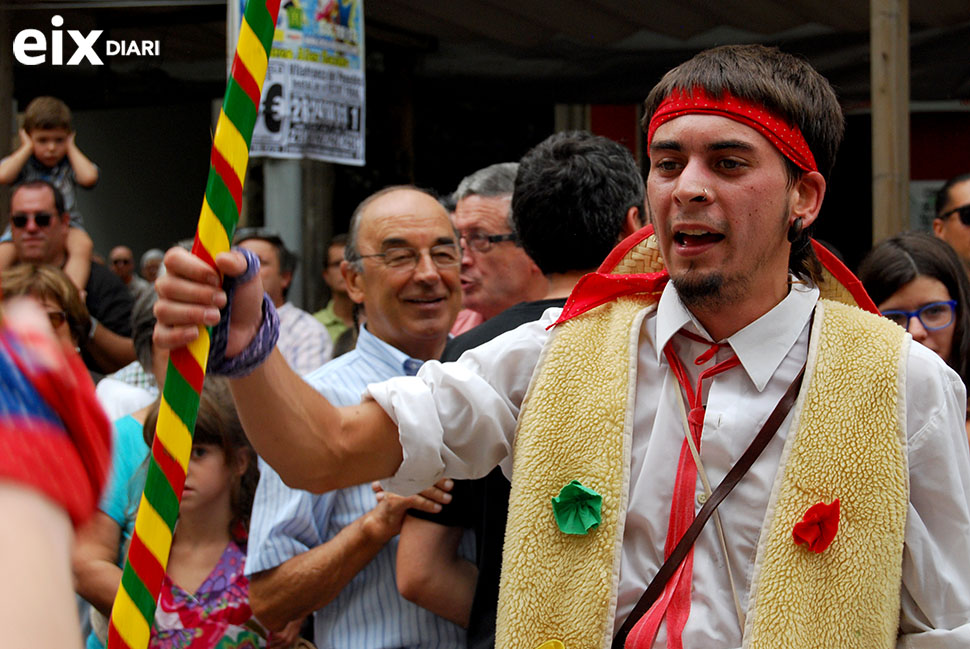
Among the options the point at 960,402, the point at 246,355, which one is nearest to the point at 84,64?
the point at 246,355

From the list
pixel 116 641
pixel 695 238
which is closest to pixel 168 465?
pixel 116 641

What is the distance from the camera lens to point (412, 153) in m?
7.03

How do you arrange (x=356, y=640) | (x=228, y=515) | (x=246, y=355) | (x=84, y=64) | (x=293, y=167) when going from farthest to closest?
(x=293, y=167) < (x=84, y=64) < (x=228, y=515) < (x=356, y=640) < (x=246, y=355)

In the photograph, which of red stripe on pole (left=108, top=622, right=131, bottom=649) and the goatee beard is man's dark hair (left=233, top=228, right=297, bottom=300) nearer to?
the goatee beard

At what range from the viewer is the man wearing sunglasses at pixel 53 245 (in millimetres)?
5293

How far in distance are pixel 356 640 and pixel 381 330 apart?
93 centimetres

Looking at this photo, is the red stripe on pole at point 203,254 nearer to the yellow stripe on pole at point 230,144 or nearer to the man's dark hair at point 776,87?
the yellow stripe on pole at point 230,144

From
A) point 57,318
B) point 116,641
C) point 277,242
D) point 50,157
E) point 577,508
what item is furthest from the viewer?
point 50,157

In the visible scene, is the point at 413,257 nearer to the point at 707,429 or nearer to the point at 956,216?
the point at 707,429

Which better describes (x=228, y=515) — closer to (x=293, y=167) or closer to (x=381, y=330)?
(x=381, y=330)

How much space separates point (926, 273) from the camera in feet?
11.7

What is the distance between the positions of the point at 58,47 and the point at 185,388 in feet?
12.2

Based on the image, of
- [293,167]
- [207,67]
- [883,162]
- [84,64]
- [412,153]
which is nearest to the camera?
[883,162]

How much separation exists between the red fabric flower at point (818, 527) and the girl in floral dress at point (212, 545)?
177 cm
